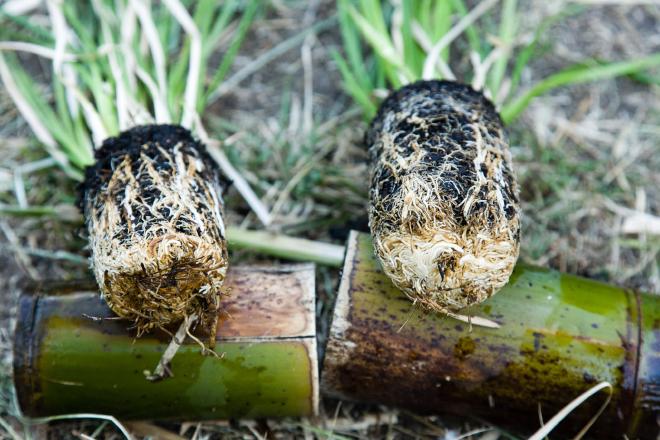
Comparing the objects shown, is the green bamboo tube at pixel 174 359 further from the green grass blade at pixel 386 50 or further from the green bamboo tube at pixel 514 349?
the green grass blade at pixel 386 50

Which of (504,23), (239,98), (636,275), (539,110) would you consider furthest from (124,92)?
(636,275)

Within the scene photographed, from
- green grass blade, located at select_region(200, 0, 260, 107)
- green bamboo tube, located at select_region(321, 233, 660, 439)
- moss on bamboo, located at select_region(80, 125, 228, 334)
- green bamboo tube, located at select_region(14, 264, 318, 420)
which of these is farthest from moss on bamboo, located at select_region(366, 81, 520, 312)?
green grass blade, located at select_region(200, 0, 260, 107)

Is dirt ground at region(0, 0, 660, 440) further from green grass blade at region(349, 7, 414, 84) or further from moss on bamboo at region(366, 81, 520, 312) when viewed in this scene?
moss on bamboo at region(366, 81, 520, 312)

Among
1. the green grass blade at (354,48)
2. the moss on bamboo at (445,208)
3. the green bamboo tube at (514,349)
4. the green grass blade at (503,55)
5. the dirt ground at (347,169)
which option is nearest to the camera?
the moss on bamboo at (445,208)

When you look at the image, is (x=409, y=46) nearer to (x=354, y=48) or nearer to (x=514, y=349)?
(x=354, y=48)

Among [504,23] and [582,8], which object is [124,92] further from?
[582,8]

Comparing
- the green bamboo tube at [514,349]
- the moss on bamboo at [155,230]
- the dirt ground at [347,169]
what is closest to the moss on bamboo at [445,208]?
the green bamboo tube at [514,349]
